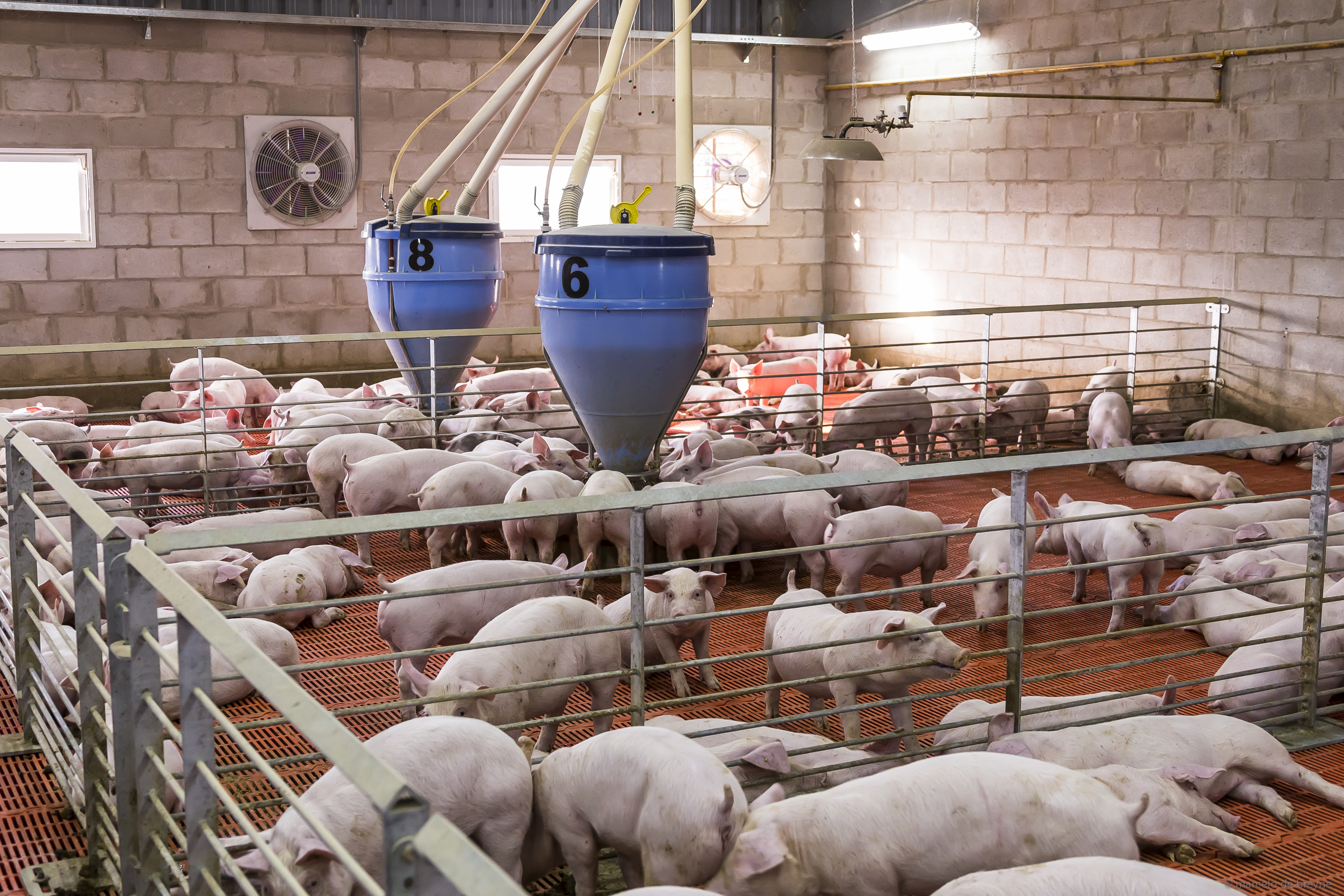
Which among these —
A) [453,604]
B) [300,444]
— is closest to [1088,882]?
[453,604]

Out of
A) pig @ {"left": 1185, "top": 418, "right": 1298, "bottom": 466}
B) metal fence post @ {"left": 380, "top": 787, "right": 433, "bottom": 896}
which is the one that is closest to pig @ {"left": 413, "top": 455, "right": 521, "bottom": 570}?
metal fence post @ {"left": 380, "top": 787, "right": 433, "bottom": 896}

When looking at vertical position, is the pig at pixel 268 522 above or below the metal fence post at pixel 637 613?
below

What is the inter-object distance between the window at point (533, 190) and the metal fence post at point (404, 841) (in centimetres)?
1006

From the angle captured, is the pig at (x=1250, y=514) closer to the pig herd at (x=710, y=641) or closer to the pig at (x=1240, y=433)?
the pig herd at (x=710, y=641)

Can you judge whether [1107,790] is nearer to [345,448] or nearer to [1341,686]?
[1341,686]

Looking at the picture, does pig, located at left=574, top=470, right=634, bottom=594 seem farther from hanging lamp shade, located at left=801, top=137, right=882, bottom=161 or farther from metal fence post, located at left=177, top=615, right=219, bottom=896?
hanging lamp shade, located at left=801, top=137, right=882, bottom=161

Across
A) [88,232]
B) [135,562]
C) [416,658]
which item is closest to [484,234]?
[416,658]

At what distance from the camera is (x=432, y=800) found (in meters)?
2.46

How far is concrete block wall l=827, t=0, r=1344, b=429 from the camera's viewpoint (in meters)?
7.88

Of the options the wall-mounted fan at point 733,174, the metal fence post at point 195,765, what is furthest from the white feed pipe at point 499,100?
the wall-mounted fan at point 733,174

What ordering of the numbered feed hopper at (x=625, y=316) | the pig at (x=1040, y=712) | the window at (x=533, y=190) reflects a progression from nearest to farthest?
the pig at (x=1040, y=712), the numbered feed hopper at (x=625, y=316), the window at (x=533, y=190)

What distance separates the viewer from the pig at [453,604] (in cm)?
391

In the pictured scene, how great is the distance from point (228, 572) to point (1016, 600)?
8.54ft

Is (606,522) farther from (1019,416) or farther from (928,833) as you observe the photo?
(1019,416)
